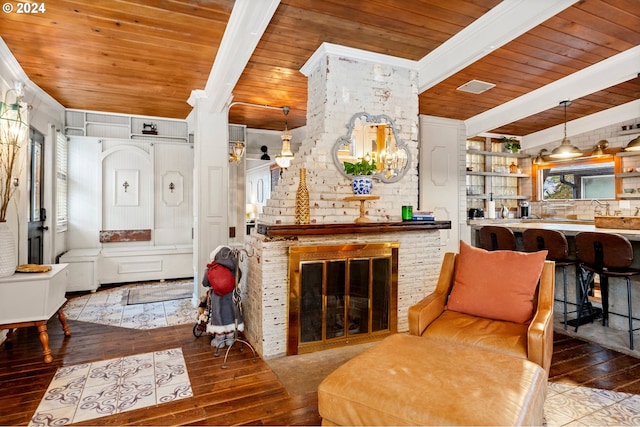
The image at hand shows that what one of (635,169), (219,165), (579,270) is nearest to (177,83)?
(219,165)

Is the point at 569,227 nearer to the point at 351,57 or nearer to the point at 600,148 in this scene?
the point at 600,148

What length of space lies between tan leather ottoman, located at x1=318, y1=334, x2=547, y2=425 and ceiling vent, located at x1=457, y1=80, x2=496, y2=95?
355 centimetres

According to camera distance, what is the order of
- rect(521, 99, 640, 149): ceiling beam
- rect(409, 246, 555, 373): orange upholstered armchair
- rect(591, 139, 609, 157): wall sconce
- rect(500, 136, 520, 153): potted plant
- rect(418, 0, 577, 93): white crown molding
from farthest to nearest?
rect(500, 136, 520, 153): potted plant, rect(591, 139, 609, 157): wall sconce, rect(521, 99, 640, 149): ceiling beam, rect(418, 0, 577, 93): white crown molding, rect(409, 246, 555, 373): orange upholstered armchair

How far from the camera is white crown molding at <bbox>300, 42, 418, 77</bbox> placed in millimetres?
3371

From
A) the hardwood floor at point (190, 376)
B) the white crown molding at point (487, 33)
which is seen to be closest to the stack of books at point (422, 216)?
the white crown molding at point (487, 33)

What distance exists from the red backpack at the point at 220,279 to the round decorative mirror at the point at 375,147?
1.42 metres

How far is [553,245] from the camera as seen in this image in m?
3.92

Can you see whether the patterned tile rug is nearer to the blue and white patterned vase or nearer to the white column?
the white column

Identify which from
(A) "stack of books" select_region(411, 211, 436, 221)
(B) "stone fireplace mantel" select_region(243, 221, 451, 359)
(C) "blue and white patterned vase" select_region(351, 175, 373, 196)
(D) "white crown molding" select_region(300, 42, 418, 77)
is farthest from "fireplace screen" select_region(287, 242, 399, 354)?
(D) "white crown molding" select_region(300, 42, 418, 77)

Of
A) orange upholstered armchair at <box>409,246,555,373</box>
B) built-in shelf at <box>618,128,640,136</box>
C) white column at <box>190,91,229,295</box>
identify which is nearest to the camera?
orange upholstered armchair at <box>409,246,555,373</box>

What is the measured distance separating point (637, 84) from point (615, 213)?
89.7 inches

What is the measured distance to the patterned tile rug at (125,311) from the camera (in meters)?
3.93

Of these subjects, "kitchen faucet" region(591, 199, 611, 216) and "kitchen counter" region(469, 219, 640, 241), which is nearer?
"kitchen counter" region(469, 219, 640, 241)

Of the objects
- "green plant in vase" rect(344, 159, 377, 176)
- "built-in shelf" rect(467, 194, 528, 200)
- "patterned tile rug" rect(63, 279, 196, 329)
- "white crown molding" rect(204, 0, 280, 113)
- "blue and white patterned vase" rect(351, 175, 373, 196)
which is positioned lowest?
"patterned tile rug" rect(63, 279, 196, 329)
